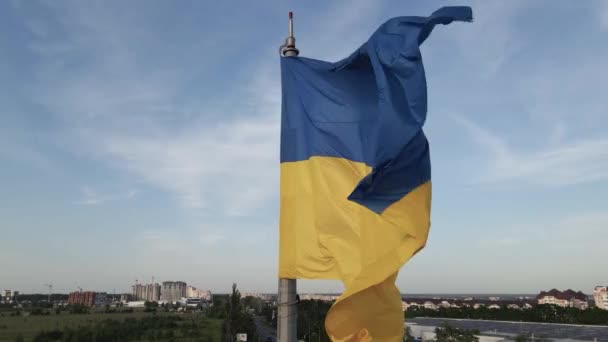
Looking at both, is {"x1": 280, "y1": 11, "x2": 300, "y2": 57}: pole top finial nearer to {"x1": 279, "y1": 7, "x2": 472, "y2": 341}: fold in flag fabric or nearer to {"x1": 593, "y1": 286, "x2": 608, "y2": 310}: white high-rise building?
{"x1": 279, "y1": 7, "x2": 472, "y2": 341}: fold in flag fabric

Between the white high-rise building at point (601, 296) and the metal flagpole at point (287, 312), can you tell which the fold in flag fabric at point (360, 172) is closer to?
the metal flagpole at point (287, 312)

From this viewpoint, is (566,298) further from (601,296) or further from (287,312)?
(287,312)

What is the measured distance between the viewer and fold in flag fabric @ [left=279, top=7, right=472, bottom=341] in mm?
5926

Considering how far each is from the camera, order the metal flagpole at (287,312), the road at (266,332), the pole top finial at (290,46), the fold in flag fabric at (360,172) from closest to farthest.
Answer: the fold in flag fabric at (360,172), the metal flagpole at (287,312), the pole top finial at (290,46), the road at (266,332)

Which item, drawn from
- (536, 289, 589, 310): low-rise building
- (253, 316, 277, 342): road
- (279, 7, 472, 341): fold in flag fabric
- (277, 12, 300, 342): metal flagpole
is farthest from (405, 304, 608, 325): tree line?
(536, 289, 589, 310): low-rise building

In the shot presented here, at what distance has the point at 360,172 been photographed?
22.3ft

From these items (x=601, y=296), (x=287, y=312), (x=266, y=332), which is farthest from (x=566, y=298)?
(x=287, y=312)

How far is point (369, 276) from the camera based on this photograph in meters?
5.80

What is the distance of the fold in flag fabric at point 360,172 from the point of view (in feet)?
19.4

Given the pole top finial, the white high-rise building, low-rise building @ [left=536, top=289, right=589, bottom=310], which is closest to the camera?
the pole top finial

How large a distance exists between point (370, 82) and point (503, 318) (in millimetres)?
67422

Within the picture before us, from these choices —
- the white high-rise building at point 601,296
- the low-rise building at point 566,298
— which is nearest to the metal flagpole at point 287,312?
the low-rise building at point 566,298

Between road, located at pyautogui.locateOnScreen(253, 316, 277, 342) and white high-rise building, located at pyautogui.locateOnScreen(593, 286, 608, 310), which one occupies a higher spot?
white high-rise building, located at pyautogui.locateOnScreen(593, 286, 608, 310)

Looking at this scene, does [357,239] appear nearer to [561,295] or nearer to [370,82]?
[370,82]
